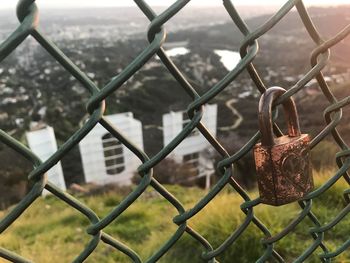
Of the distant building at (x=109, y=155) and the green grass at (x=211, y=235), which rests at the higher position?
the green grass at (x=211, y=235)

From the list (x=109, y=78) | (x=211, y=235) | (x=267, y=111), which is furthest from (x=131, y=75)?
(x=109, y=78)

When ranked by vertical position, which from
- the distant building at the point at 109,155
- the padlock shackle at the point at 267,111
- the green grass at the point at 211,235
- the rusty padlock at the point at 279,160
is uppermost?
the padlock shackle at the point at 267,111

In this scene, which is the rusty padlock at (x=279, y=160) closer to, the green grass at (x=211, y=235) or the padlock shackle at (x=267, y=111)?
the padlock shackle at (x=267, y=111)

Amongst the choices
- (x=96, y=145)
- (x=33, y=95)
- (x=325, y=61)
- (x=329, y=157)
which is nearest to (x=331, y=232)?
(x=325, y=61)

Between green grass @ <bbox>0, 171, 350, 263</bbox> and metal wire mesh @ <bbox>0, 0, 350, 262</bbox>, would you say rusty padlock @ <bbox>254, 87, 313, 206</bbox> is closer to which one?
metal wire mesh @ <bbox>0, 0, 350, 262</bbox>

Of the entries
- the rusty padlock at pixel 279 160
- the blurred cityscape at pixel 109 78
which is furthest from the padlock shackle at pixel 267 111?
the blurred cityscape at pixel 109 78

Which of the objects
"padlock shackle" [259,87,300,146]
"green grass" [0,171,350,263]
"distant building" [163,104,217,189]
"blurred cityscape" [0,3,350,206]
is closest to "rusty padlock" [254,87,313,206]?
"padlock shackle" [259,87,300,146]

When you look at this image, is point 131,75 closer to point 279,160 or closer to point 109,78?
point 279,160
